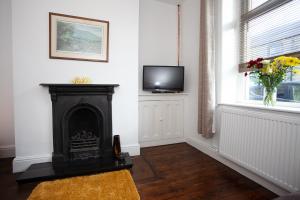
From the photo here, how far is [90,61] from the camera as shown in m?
2.37

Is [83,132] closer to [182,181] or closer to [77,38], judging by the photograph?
[77,38]

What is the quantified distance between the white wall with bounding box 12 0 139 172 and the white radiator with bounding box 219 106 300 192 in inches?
61.9

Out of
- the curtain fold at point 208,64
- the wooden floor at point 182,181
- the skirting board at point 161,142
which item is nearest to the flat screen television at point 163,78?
the curtain fold at point 208,64

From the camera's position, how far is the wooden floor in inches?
65.2

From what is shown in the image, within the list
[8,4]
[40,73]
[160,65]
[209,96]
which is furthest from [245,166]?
[8,4]

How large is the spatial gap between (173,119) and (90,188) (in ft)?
6.32

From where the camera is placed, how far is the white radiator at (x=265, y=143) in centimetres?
144

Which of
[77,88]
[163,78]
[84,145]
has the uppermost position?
[163,78]

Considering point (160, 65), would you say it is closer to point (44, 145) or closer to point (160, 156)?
point (160, 156)

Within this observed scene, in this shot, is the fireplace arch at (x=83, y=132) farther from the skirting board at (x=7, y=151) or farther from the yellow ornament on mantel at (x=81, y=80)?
the skirting board at (x=7, y=151)

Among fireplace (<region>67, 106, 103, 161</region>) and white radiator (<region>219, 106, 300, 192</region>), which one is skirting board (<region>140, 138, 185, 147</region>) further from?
white radiator (<region>219, 106, 300, 192</region>)

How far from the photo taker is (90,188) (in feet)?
5.61

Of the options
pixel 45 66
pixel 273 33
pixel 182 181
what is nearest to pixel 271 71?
pixel 273 33

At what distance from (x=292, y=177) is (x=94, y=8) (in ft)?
10.1
